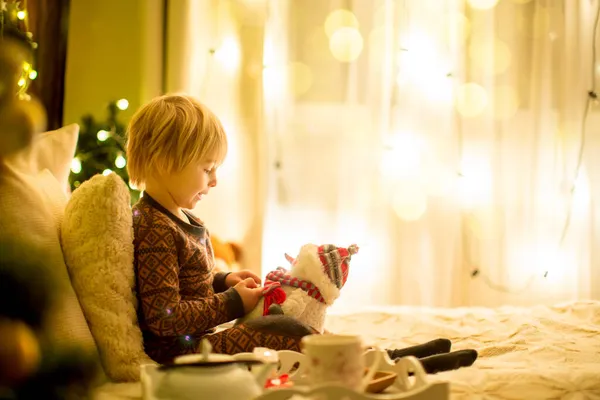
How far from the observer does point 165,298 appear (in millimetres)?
1464

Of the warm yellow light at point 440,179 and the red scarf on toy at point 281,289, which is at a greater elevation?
the warm yellow light at point 440,179

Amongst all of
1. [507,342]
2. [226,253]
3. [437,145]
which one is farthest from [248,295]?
[437,145]

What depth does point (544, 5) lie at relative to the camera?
10.1ft

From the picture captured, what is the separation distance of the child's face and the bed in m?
0.53

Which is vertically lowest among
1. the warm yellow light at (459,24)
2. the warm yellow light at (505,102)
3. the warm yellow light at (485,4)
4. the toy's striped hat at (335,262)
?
the toy's striped hat at (335,262)

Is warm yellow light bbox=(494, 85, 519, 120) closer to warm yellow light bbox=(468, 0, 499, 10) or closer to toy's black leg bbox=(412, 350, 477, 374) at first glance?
warm yellow light bbox=(468, 0, 499, 10)

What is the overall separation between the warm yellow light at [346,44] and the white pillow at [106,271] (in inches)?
74.3

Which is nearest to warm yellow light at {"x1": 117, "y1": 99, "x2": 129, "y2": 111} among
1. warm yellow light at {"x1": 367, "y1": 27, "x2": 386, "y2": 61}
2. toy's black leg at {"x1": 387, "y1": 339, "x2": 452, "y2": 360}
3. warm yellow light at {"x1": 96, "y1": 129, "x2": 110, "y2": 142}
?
warm yellow light at {"x1": 96, "y1": 129, "x2": 110, "y2": 142}

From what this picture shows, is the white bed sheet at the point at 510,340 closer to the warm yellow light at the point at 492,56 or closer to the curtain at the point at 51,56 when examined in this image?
the warm yellow light at the point at 492,56

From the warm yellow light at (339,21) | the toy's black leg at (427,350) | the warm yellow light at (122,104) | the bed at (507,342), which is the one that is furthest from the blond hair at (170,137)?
the warm yellow light at (339,21)

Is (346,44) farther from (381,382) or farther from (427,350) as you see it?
(381,382)

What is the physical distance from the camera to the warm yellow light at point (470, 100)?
3.11 metres

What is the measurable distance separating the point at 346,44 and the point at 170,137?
5.54ft

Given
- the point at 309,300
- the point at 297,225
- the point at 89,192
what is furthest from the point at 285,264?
the point at 89,192
